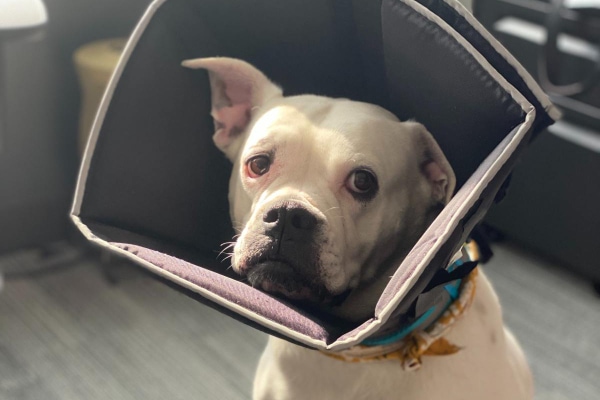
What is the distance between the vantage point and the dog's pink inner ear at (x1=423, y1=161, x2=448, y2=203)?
79 cm

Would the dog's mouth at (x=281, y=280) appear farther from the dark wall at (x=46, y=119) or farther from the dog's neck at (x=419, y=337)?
the dark wall at (x=46, y=119)

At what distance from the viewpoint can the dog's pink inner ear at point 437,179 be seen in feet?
2.59

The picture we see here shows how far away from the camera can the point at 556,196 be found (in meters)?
1.91

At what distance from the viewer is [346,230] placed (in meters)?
0.77

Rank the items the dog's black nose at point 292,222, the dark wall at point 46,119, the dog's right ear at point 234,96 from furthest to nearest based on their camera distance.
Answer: the dark wall at point 46,119 → the dog's right ear at point 234,96 → the dog's black nose at point 292,222

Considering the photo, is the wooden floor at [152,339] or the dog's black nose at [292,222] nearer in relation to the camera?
the dog's black nose at [292,222]

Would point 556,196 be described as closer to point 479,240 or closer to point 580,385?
point 580,385

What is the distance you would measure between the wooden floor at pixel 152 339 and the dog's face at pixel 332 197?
79 centimetres

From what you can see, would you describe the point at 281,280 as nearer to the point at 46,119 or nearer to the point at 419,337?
the point at 419,337

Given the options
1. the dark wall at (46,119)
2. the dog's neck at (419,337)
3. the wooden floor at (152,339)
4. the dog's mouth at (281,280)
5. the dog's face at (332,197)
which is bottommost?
the wooden floor at (152,339)

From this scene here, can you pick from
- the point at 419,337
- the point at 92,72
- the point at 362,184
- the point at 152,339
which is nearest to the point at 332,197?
the point at 362,184

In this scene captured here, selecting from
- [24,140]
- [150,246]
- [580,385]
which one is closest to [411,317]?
[150,246]

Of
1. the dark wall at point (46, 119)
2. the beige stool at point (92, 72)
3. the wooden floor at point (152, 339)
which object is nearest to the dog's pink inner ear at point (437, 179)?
the wooden floor at point (152, 339)

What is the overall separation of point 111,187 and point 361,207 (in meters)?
0.30
